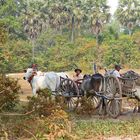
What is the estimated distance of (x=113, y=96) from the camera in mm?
11422

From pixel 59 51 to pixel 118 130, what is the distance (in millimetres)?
35527

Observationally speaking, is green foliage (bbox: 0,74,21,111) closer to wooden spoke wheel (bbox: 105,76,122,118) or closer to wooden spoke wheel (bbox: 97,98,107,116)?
wooden spoke wheel (bbox: 97,98,107,116)

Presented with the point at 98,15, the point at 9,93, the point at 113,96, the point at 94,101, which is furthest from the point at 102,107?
the point at 98,15

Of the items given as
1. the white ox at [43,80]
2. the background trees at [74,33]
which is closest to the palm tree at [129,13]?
the background trees at [74,33]

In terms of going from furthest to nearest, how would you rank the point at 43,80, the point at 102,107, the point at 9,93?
the point at 43,80 → the point at 102,107 → the point at 9,93

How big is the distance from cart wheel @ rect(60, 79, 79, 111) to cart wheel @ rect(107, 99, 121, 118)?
1304 mm

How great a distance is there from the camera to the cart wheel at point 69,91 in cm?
1273

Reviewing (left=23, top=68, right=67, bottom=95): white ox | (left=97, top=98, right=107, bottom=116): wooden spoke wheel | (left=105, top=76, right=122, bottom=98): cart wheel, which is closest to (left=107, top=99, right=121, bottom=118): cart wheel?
(left=105, top=76, right=122, bottom=98): cart wheel

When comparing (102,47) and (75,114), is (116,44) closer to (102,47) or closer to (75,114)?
(102,47)

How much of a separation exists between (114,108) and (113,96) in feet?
1.11

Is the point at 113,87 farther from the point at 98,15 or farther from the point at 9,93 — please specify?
the point at 98,15

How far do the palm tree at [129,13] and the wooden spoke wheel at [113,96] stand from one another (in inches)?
1740

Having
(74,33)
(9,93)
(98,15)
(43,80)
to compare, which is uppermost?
(98,15)

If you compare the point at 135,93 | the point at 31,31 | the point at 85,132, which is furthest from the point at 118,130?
the point at 31,31
